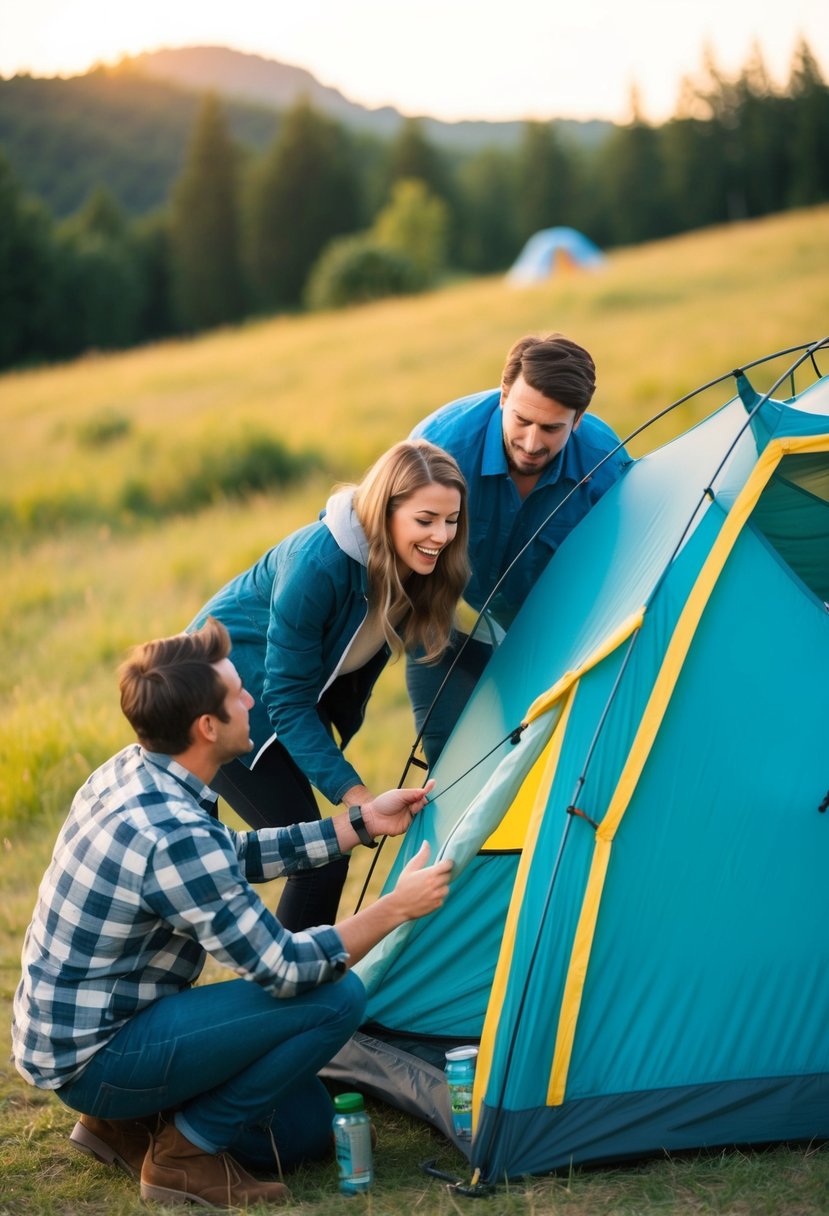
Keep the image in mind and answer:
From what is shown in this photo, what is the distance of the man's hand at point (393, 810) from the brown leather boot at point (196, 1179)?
1.00 m

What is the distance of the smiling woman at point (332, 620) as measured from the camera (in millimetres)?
3744

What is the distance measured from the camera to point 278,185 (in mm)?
57469

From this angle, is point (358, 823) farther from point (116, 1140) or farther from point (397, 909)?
point (116, 1140)

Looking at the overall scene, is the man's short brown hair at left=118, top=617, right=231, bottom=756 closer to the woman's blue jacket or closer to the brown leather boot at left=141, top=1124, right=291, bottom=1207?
the woman's blue jacket

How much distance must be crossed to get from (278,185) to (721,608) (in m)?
57.4

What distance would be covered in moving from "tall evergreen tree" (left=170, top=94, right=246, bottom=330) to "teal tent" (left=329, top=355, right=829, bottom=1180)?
53898 mm

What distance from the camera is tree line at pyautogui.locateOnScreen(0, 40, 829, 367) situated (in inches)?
1930

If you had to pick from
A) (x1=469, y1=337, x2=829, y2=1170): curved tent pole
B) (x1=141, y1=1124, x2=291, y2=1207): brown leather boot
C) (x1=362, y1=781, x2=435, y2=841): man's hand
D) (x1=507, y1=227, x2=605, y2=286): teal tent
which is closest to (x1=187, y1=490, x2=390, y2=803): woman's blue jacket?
(x1=362, y1=781, x2=435, y2=841): man's hand

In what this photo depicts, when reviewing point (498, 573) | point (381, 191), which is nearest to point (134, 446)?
point (498, 573)

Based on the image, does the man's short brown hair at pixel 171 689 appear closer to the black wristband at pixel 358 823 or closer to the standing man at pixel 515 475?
the black wristband at pixel 358 823

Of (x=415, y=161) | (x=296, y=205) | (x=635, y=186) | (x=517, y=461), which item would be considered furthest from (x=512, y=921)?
(x=415, y=161)

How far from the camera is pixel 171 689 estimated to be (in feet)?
10.5

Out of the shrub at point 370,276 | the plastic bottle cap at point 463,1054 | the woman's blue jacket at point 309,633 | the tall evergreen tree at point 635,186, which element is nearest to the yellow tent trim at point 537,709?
the woman's blue jacket at point 309,633

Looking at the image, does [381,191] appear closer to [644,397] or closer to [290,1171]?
[644,397]
